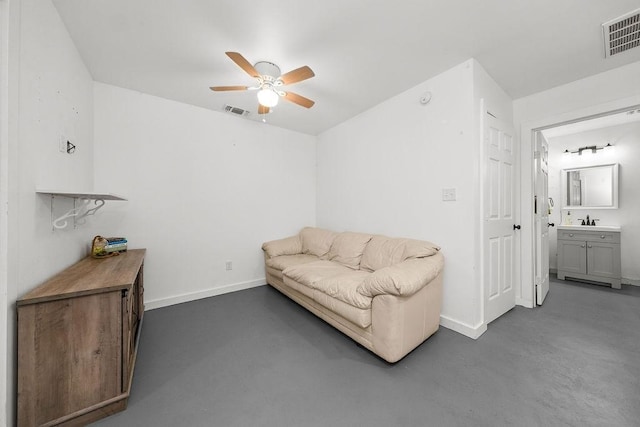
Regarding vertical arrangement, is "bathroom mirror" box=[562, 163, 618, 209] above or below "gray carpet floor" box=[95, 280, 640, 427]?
above

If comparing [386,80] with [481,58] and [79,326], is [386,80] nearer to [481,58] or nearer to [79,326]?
[481,58]

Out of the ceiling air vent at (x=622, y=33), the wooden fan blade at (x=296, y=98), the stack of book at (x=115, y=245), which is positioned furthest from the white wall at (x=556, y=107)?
the stack of book at (x=115, y=245)

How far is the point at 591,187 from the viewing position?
3.92m

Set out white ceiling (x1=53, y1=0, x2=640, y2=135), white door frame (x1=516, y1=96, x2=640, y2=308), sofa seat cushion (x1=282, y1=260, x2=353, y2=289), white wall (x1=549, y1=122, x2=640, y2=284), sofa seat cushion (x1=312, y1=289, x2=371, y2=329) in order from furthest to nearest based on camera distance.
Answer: white wall (x1=549, y1=122, x2=640, y2=284) → white door frame (x1=516, y1=96, x2=640, y2=308) → sofa seat cushion (x1=282, y1=260, x2=353, y2=289) → sofa seat cushion (x1=312, y1=289, x2=371, y2=329) → white ceiling (x1=53, y1=0, x2=640, y2=135)

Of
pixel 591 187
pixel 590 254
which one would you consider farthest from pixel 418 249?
pixel 591 187

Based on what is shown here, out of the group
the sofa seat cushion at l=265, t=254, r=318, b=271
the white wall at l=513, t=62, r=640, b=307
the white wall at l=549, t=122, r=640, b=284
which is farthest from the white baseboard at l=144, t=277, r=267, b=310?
the white wall at l=549, t=122, r=640, b=284

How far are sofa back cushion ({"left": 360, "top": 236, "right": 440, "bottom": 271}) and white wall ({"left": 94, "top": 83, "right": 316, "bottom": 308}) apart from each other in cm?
163

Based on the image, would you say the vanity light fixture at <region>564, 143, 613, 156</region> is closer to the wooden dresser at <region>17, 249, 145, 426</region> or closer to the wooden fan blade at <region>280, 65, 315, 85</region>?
the wooden fan blade at <region>280, 65, 315, 85</region>

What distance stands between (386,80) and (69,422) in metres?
3.44

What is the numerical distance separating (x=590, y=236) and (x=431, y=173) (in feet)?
11.1

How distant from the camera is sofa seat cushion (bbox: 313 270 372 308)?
1.81 m

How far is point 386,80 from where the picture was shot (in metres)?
2.45

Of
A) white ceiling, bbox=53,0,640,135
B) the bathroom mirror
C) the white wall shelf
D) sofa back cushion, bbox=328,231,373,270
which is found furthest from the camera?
the bathroom mirror

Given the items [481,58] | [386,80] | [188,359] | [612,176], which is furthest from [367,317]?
[612,176]
